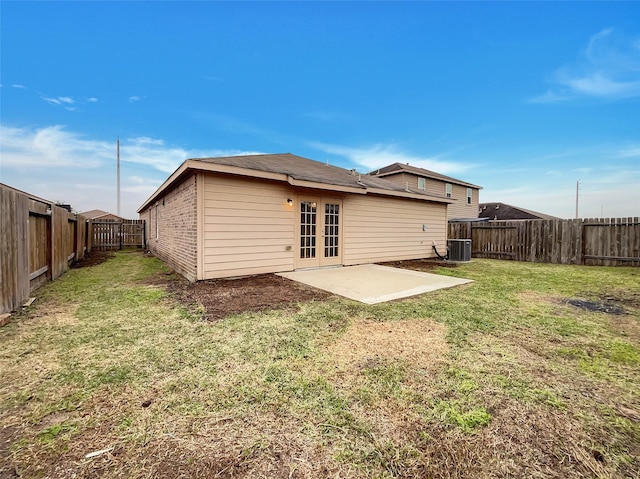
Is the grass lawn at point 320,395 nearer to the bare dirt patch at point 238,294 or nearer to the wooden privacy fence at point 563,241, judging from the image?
the bare dirt patch at point 238,294

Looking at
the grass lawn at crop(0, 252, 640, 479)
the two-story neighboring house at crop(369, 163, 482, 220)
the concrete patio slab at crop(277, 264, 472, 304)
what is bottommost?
the grass lawn at crop(0, 252, 640, 479)

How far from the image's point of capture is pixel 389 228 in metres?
9.70

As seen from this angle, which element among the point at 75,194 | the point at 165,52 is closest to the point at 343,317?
the point at 165,52

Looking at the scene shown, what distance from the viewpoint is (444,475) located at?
1285 millimetres

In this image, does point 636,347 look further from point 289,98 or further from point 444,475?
point 289,98

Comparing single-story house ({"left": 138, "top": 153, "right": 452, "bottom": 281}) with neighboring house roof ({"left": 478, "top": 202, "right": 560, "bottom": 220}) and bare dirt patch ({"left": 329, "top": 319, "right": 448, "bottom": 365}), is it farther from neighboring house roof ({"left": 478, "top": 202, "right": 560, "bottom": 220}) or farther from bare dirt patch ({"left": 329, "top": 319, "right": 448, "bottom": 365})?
neighboring house roof ({"left": 478, "top": 202, "right": 560, "bottom": 220})

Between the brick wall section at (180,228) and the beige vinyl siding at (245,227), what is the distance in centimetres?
36

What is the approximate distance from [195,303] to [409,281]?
445 centimetres

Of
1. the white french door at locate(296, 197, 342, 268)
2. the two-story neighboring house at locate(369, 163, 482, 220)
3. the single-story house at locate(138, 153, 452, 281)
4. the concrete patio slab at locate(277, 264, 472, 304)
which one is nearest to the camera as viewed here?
the concrete patio slab at locate(277, 264, 472, 304)

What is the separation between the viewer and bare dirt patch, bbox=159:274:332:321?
419 centimetres

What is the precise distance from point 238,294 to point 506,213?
29.1 m

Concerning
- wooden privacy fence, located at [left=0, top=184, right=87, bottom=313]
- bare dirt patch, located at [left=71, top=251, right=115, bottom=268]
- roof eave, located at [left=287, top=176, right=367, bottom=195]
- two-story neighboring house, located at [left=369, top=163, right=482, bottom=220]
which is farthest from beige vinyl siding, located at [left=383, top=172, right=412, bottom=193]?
wooden privacy fence, located at [left=0, top=184, right=87, bottom=313]

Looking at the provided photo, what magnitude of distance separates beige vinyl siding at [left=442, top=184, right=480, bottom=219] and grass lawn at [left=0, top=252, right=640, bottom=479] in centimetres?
1912

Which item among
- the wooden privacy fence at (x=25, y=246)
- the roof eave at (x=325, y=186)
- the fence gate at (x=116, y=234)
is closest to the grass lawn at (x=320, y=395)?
the wooden privacy fence at (x=25, y=246)
